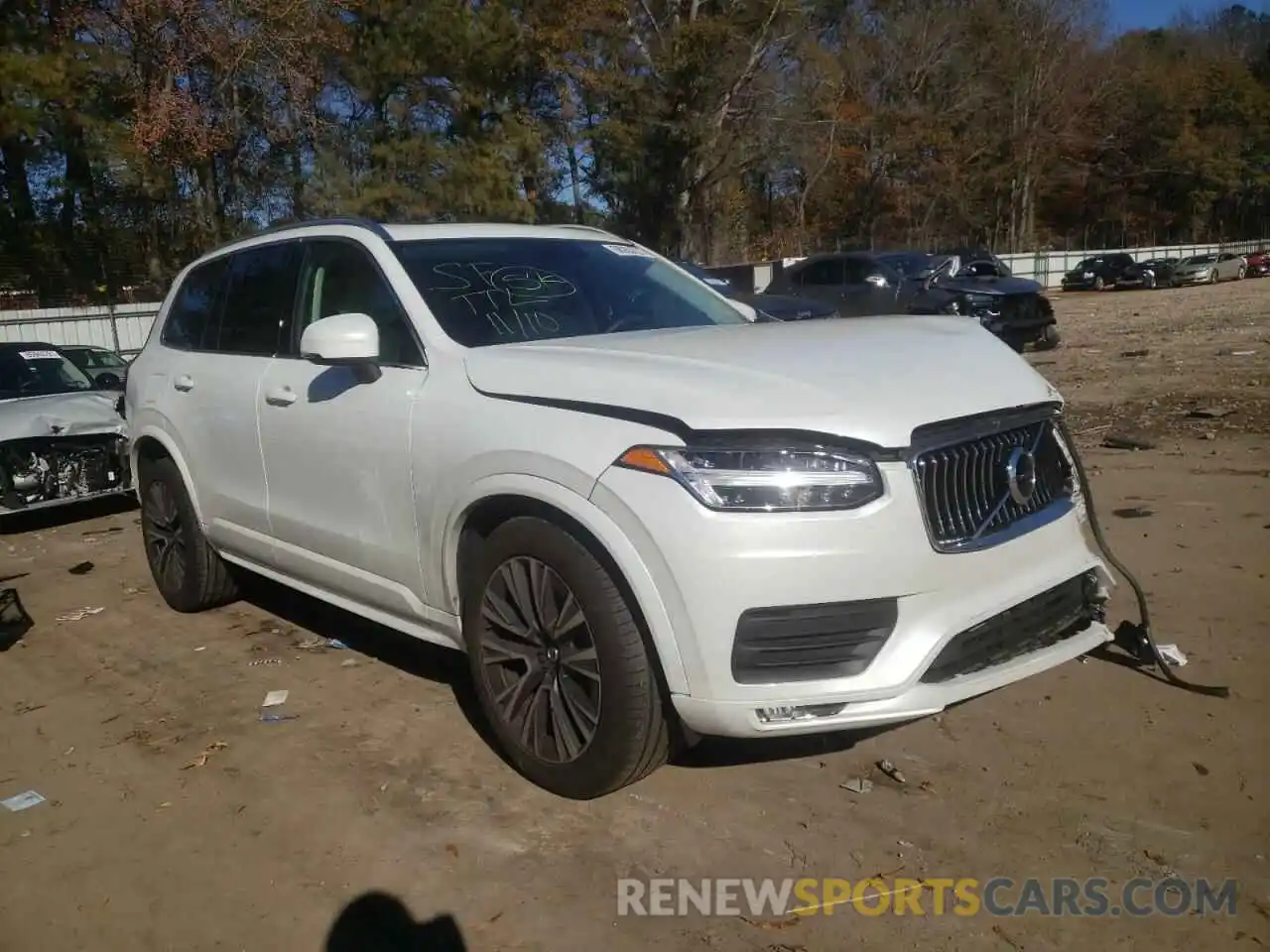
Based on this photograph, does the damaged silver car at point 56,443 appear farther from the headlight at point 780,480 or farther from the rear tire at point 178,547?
the headlight at point 780,480

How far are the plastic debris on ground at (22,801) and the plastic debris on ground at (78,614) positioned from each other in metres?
2.29

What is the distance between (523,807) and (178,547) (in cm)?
301

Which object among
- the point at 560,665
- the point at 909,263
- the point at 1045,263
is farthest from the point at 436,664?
the point at 1045,263

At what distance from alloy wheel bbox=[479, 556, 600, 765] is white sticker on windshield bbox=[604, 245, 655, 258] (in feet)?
6.17

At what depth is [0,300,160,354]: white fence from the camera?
2148 cm

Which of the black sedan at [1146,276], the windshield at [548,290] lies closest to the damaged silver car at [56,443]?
the windshield at [548,290]

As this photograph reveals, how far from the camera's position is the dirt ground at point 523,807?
113 inches

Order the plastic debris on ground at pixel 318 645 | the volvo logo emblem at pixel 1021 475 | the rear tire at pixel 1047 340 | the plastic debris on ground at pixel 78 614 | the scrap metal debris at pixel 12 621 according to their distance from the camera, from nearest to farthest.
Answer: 1. the volvo logo emblem at pixel 1021 475
2. the plastic debris on ground at pixel 318 645
3. the scrap metal debris at pixel 12 621
4. the plastic debris on ground at pixel 78 614
5. the rear tire at pixel 1047 340

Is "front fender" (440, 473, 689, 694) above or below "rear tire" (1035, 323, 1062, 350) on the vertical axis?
above

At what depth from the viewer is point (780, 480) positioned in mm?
2879

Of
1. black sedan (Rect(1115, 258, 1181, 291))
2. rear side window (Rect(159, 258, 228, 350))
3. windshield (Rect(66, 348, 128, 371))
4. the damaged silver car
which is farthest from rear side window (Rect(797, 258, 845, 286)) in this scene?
black sedan (Rect(1115, 258, 1181, 291))

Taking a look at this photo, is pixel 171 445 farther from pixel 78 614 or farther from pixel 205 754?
pixel 205 754

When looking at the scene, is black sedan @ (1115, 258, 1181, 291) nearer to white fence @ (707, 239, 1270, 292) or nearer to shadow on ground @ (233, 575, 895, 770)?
white fence @ (707, 239, 1270, 292)

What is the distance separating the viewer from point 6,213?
2447 cm
